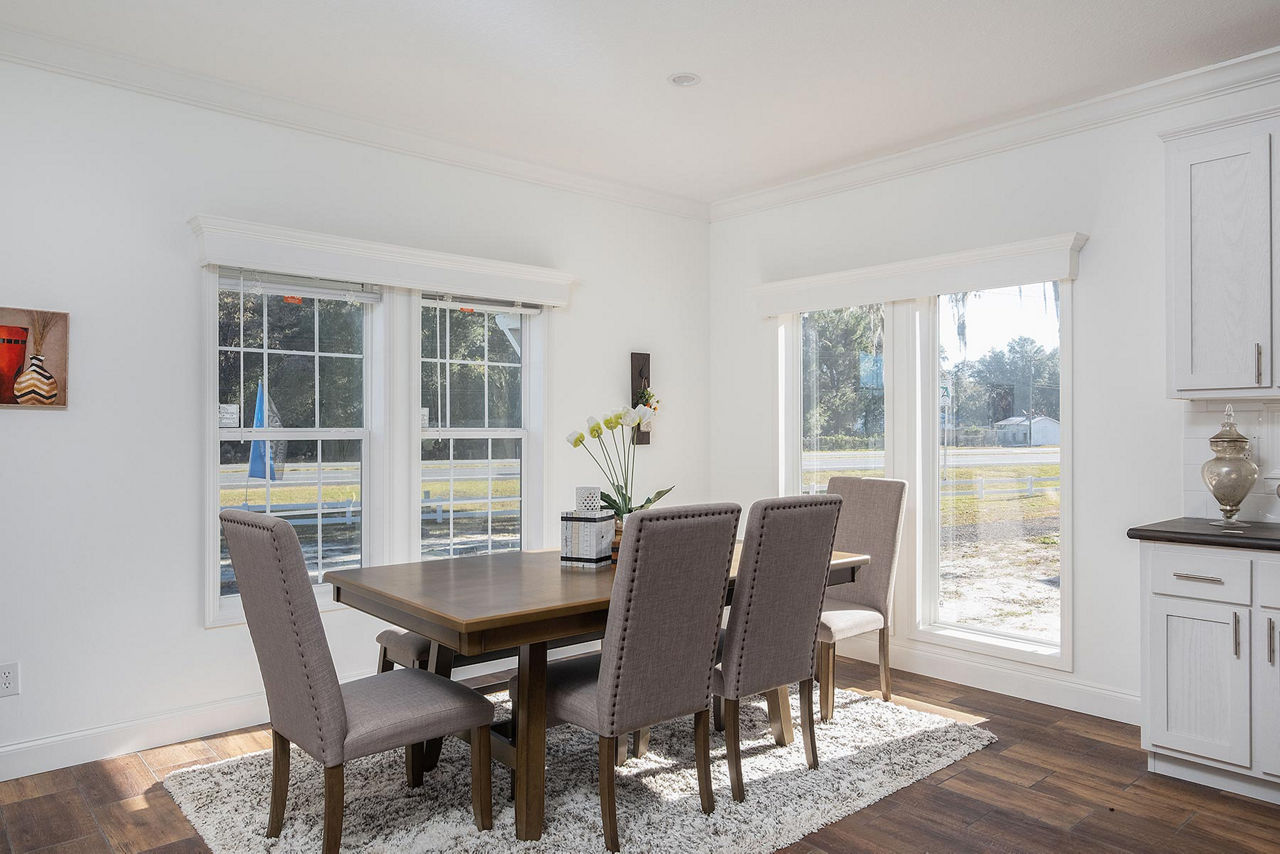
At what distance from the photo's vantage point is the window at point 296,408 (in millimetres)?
3674

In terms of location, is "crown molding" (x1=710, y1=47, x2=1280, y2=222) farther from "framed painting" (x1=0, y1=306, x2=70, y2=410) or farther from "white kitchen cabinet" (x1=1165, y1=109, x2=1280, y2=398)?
"framed painting" (x1=0, y1=306, x2=70, y2=410)

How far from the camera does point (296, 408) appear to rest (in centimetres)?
387

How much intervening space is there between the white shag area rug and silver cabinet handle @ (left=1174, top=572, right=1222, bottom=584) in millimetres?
977

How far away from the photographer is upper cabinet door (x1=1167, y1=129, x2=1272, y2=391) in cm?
307

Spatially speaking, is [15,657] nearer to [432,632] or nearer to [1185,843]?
[432,632]

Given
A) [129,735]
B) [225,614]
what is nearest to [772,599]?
[225,614]

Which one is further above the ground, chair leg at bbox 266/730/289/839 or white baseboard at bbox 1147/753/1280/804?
chair leg at bbox 266/730/289/839

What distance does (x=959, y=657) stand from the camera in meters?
4.24

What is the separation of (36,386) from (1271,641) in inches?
177

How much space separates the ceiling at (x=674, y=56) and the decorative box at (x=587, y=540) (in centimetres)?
181

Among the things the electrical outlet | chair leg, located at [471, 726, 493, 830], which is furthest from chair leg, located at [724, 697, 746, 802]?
the electrical outlet

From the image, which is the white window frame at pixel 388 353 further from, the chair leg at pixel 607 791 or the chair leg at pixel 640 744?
the chair leg at pixel 607 791

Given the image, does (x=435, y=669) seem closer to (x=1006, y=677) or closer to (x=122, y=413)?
(x=122, y=413)

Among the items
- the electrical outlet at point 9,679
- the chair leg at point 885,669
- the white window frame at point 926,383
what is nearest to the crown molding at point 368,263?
the white window frame at point 926,383
